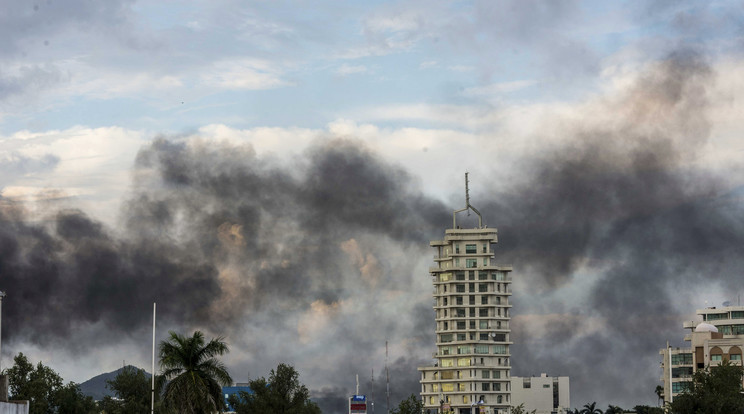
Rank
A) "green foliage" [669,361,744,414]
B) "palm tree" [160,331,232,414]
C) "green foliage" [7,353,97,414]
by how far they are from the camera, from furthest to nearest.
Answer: "green foliage" [7,353,97,414] → "green foliage" [669,361,744,414] → "palm tree" [160,331,232,414]

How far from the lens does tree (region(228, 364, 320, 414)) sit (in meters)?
142

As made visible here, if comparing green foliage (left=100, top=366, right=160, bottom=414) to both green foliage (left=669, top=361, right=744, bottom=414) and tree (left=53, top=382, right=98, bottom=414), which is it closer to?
tree (left=53, top=382, right=98, bottom=414)

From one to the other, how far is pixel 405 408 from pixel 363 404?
43.7 m

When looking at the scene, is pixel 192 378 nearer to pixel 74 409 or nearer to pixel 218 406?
pixel 218 406

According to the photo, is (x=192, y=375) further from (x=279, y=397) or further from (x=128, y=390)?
(x=128, y=390)

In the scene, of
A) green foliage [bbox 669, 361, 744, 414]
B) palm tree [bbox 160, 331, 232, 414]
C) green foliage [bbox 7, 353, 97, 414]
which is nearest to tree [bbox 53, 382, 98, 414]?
green foliage [bbox 7, 353, 97, 414]

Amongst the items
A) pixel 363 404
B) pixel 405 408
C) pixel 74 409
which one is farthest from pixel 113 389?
pixel 405 408

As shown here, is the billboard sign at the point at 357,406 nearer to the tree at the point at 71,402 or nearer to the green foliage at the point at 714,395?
the tree at the point at 71,402

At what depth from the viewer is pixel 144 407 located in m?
154

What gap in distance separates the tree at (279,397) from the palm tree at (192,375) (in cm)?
5036

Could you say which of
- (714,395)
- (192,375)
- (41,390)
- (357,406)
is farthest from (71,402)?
(714,395)

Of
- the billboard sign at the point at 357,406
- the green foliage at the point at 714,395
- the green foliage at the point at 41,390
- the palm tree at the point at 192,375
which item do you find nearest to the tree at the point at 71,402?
the green foliage at the point at 41,390

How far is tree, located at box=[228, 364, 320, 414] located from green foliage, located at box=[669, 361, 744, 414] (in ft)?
162

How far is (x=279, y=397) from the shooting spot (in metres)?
143
